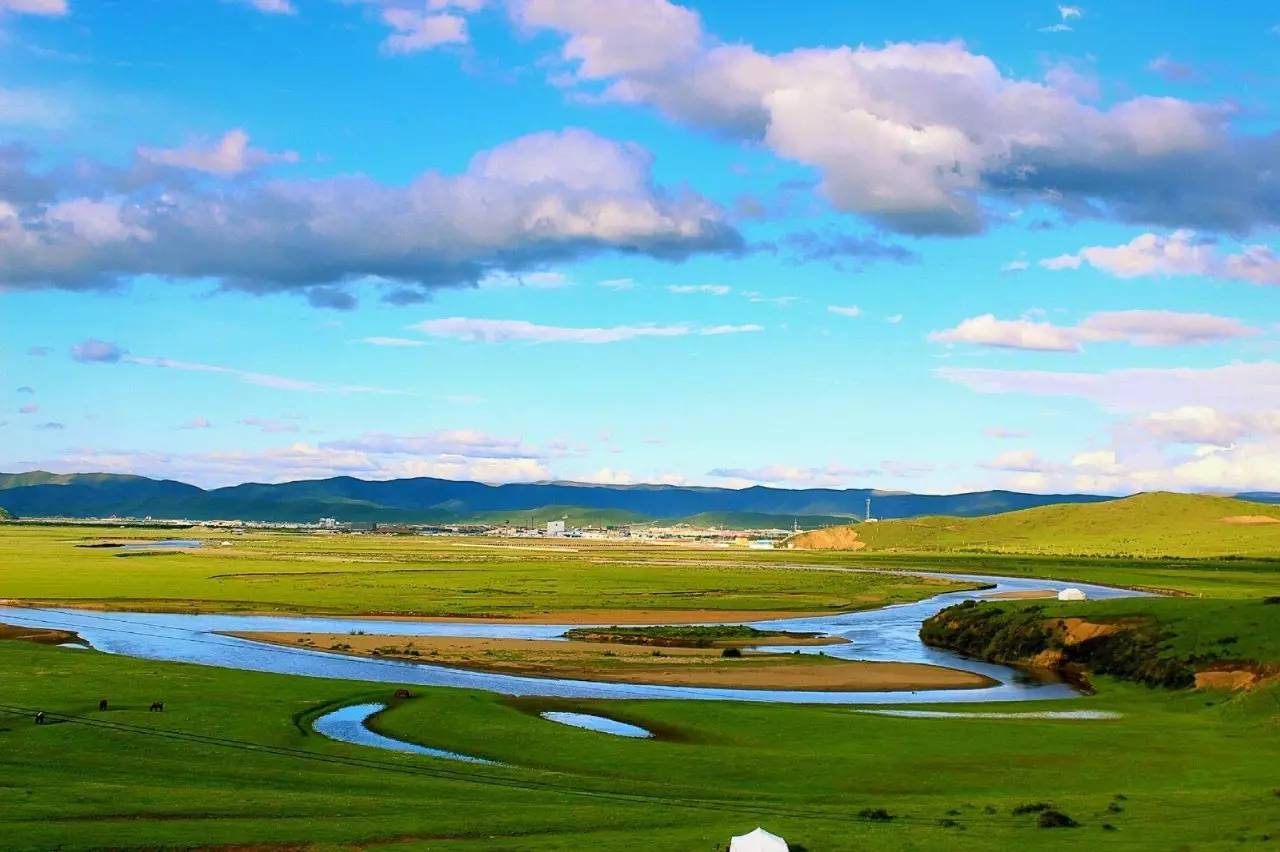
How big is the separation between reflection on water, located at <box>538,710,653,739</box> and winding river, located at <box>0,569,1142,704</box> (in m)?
6.89

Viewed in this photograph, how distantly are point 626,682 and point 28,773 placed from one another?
40.8 metres

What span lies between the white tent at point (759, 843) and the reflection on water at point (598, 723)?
27.1 m

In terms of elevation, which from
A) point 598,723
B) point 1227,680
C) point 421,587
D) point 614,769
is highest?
point 1227,680

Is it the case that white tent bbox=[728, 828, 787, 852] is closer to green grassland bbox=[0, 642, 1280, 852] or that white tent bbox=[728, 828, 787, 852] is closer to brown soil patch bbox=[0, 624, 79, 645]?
green grassland bbox=[0, 642, 1280, 852]

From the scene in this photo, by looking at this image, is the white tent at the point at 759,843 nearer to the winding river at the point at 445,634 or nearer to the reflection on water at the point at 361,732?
the reflection on water at the point at 361,732

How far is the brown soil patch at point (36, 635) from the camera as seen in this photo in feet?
277

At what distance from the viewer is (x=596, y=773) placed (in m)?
44.0

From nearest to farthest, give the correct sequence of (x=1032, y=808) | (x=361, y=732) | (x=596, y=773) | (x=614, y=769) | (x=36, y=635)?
(x=1032, y=808)
(x=596, y=773)
(x=614, y=769)
(x=361, y=732)
(x=36, y=635)

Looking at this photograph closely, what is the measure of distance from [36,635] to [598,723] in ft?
174

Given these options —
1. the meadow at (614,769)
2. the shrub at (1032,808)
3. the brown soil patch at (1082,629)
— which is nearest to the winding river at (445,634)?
the brown soil patch at (1082,629)

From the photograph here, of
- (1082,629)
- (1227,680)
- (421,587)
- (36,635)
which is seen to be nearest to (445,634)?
(36,635)

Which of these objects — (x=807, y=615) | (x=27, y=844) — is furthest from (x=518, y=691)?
(x=807, y=615)

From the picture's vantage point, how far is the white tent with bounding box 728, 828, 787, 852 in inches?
955

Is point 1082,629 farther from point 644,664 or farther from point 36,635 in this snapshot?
point 36,635
